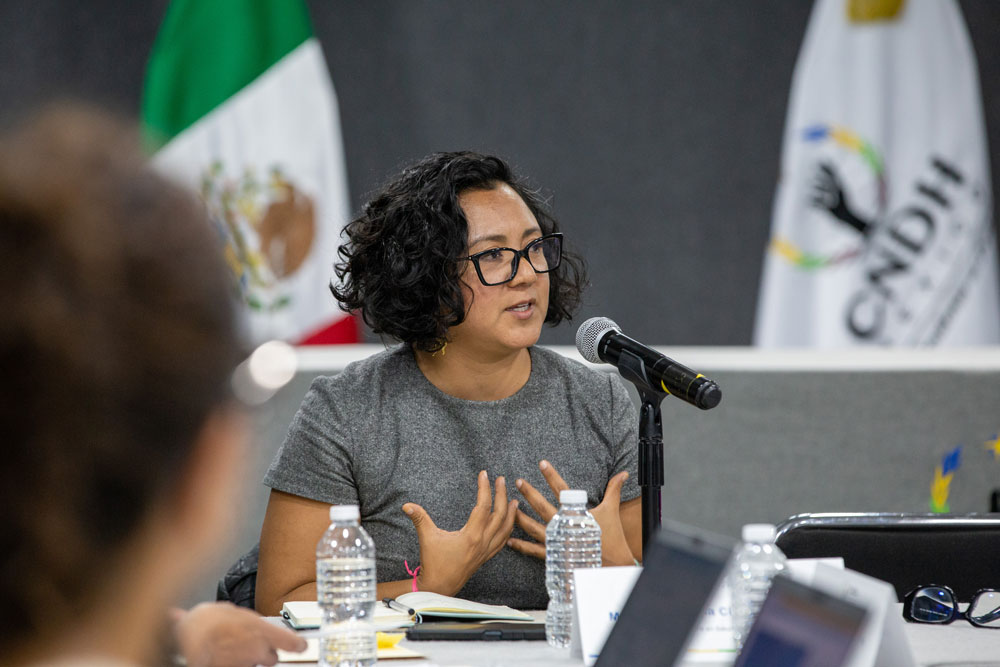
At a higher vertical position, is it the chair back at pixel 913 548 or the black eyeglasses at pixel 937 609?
the black eyeglasses at pixel 937 609

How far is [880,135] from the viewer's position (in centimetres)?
363

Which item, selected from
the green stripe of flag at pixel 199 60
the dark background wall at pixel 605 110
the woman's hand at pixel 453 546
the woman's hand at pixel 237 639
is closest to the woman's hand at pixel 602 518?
the woman's hand at pixel 453 546

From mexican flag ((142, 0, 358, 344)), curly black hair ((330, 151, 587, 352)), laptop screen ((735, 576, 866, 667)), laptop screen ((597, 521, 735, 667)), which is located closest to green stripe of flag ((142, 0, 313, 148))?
mexican flag ((142, 0, 358, 344))

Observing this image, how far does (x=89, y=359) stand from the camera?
0.44 metres

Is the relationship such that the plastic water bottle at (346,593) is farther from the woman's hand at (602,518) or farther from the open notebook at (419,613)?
the woman's hand at (602,518)

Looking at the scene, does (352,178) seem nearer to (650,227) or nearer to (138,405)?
(650,227)

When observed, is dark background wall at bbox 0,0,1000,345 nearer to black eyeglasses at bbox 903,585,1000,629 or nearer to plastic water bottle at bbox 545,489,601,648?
plastic water bottle at bbox 545,489,601,648

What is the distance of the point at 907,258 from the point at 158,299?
351cm

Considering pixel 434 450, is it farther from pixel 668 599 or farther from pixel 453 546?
pixel 668 599

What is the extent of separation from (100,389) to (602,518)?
54.9 inches

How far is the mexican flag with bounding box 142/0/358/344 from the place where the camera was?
139 inches

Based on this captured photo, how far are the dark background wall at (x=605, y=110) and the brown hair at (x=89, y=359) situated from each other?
3.39 m

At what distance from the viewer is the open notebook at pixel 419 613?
57.7 inches

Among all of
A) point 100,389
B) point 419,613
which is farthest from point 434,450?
point 100,389
